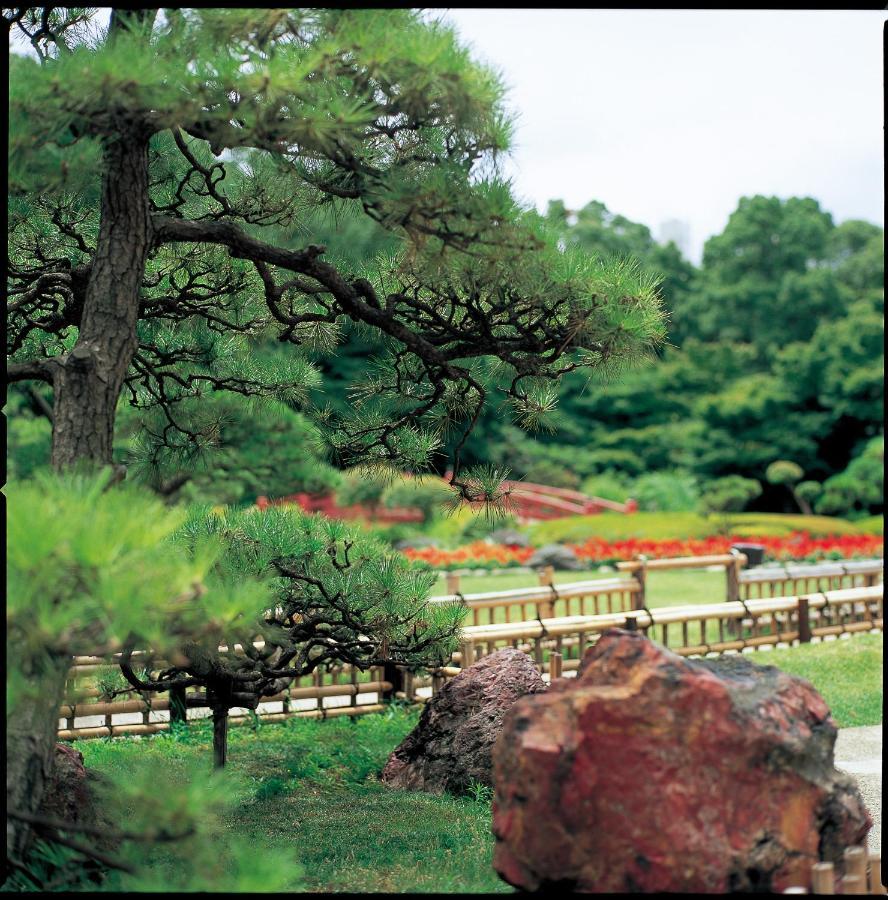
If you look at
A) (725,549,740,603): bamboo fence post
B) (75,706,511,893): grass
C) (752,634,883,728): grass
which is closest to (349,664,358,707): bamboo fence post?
(75,706,511,893): grass

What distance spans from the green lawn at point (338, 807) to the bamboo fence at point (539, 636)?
0.23 meters

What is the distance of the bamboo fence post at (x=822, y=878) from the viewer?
2828mm

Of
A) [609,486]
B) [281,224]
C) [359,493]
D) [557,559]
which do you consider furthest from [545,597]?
[609,486]

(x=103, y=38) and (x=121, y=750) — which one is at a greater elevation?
(x=103, y=38)

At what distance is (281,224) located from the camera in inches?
175

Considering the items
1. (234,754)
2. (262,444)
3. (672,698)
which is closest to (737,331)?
(262,444)

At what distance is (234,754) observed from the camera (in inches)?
228

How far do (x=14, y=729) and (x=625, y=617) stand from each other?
5.51 meters

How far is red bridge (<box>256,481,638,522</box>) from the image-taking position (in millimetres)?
17750

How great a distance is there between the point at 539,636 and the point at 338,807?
9.97ft

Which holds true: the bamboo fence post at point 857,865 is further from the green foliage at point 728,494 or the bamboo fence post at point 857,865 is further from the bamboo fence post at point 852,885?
the green foliage at point 728,494

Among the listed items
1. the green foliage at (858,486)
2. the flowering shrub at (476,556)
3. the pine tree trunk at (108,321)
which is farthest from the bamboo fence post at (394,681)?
the green foliage at (858,486)

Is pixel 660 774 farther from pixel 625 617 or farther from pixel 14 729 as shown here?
pixel 625 617

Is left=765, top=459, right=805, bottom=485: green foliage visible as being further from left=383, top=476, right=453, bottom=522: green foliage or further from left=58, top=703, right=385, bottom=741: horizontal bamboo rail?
left=58, top=703, right=385, bottom=741: horizontal bamboo rail
